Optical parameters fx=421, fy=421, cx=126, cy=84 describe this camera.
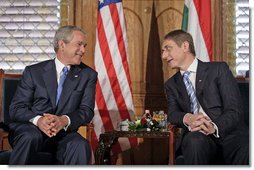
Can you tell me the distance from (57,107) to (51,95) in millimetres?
78

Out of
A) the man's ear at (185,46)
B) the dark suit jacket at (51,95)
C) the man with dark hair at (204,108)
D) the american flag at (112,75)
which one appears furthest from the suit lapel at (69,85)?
the american flag at (112,75)

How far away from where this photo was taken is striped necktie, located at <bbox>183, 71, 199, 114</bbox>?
2.43 metres

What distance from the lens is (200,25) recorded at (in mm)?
3424

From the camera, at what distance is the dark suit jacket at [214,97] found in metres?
2.25

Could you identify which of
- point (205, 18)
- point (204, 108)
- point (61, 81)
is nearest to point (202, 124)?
point (204, 108)

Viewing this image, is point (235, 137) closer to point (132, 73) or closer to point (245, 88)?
point (245, 88)

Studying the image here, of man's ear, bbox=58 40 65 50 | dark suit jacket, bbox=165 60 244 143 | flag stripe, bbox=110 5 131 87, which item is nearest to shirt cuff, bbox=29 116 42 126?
man's ear, bbox=58 40 65 50

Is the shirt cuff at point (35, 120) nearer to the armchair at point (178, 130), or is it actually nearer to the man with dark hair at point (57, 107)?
the man with dark hair at point (57, 107)

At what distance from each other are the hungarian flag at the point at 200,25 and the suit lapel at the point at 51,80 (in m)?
1.33

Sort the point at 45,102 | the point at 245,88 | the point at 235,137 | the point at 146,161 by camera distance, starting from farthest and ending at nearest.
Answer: the point at 146,161
the point at 245,88
the point at 45,102
the point at 235,137

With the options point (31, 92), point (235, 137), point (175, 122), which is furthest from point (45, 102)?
point (235, 137)

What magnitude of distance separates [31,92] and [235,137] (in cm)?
118

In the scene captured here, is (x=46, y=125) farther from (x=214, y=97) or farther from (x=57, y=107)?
(x=214, y=97)

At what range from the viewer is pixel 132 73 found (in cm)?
386
